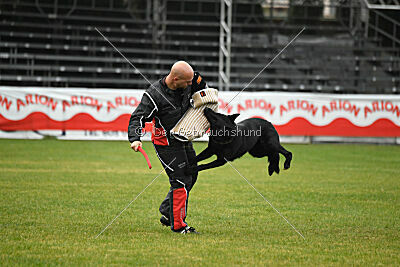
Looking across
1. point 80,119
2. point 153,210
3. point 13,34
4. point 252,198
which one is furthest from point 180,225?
point 13,34

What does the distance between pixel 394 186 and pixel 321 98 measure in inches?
361

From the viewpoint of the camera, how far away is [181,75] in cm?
540

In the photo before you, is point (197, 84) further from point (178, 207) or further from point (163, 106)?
point (178, 207)

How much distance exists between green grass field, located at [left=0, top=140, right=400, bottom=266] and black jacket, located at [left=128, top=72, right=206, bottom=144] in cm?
108

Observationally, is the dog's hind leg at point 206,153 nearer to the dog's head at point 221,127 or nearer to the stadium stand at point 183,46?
the dog's head at point 221,127

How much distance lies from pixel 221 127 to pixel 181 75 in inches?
31.0

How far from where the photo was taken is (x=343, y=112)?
62.6ft

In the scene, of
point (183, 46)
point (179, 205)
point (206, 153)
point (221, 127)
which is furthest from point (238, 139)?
point (183, 46)

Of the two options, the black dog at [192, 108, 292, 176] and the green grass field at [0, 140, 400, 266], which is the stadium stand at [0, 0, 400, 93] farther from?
the black dog at [192, 108, 292, 176]

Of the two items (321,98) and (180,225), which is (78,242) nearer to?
(180,225)

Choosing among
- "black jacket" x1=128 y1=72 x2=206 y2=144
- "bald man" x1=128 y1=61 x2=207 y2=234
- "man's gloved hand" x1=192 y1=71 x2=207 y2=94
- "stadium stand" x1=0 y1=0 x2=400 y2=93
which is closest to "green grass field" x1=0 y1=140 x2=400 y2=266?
"bald man" x1=128 y1=61 x2=207 y2=234

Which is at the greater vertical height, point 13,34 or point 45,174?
point 13,34

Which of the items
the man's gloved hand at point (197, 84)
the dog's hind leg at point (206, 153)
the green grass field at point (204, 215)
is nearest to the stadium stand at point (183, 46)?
the green grass field at point (204, 215)

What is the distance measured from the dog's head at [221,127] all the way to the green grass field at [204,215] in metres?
0.97
